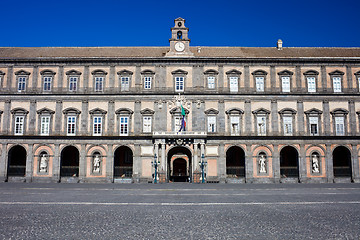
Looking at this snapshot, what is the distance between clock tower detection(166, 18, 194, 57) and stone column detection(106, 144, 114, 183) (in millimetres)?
13362

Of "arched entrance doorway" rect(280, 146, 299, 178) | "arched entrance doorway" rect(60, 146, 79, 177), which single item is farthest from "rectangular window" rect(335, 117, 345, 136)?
"arched entrance doorway" rect(60, 146, 79, 177)

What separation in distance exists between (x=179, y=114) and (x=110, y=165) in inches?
393

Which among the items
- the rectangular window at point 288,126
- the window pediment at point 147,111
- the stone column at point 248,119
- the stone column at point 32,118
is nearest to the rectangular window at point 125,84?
the window pediment at point 147,111

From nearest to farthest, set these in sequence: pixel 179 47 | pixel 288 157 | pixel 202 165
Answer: pixel 202 165 < pixel 179 47 < pixel 288 157

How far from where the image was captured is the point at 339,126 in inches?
1491

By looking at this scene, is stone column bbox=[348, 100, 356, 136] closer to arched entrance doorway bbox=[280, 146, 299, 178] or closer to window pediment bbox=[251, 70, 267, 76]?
arched entrance doorway bbox=[280, 146, 299, 178]

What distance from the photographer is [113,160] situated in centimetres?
3694

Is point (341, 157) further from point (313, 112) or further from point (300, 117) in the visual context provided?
point (300, 117)

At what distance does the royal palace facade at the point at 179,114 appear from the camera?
37000mm

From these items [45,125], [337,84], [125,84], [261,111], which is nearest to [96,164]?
[45,125]

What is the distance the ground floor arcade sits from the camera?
36.8m

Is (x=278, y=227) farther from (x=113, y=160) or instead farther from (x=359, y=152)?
(x=359, y=152)

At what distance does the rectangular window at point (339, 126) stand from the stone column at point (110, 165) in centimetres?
2667

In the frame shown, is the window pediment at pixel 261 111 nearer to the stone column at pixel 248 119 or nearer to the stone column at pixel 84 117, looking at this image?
the stone column at pixel 248 119
